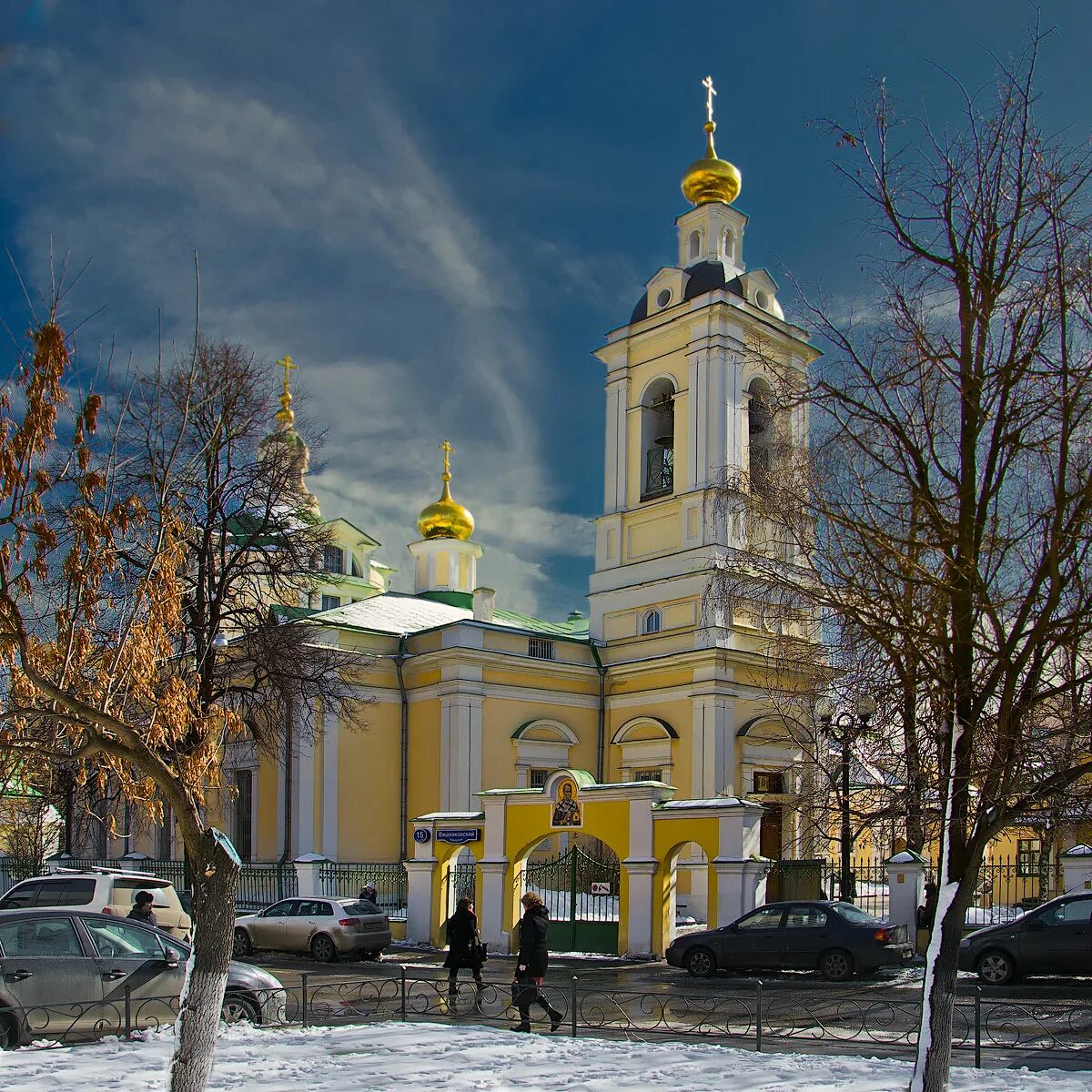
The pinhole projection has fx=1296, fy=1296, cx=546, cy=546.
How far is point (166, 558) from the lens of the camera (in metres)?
9.34

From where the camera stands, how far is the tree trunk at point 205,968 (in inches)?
298

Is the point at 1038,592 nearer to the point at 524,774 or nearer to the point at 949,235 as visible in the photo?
the point at 949,235

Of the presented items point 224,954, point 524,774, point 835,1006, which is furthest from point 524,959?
point 524,774

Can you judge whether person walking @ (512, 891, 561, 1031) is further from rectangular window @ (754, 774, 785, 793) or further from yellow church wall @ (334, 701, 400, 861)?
rectangular window @ (754, 774, 785, 793)

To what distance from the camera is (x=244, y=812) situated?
3372cm

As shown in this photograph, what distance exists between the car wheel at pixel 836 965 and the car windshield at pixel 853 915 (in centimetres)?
43

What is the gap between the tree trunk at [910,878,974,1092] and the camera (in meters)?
7.34

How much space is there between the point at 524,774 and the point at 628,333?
39.7 ft

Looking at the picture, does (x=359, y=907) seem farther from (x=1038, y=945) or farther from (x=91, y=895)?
(x=1038, y=945)

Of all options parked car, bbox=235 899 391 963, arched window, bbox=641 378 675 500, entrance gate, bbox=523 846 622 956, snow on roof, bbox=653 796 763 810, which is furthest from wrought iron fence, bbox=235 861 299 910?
arched window, bbox=641 378 675 500

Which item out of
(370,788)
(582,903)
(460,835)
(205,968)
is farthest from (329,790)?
(205,968)

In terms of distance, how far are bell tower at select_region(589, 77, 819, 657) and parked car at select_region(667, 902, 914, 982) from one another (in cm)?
1365

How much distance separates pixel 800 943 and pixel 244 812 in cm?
1982

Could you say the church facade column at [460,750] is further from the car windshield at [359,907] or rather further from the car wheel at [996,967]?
the car wheel at [996,967]
